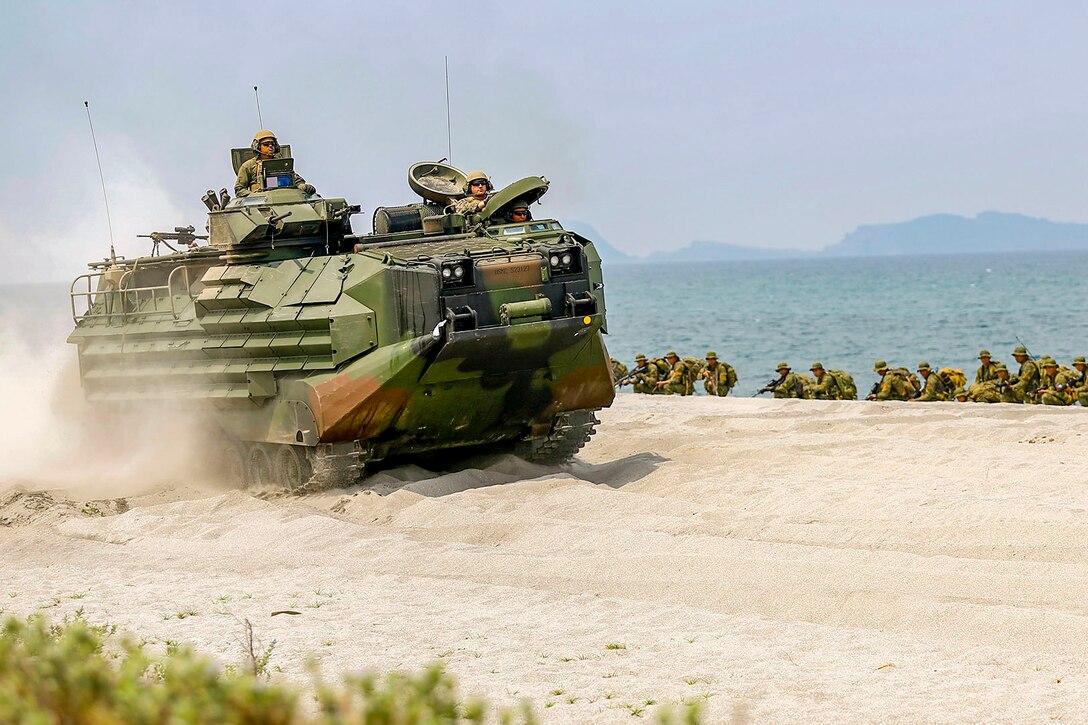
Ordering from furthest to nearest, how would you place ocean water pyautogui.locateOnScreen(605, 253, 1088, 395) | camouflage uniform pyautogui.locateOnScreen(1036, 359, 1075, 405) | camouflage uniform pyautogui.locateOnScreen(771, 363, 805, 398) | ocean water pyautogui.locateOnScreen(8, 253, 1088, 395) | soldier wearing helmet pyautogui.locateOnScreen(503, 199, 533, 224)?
ocean water pyautogui.locateOnScreen(605, 253, 1088, 395) → ocean water pyautogui.locateOnScreen(8, 253, 1088, 395) → camouflage uniform pyautogui.locateOnScreen(771, 363, 805, 398) → camouflage uniform pyautogui.locateOnScreen(1036, 359, 1075, 405) → soldier wearing helmet pyautogui.locateOnScreen(503, 199, 533, 224)

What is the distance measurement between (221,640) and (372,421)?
486 cm

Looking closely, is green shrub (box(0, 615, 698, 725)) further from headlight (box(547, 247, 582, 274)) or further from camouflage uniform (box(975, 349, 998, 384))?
camouflage uniform (box(975, 349, 998, 384))

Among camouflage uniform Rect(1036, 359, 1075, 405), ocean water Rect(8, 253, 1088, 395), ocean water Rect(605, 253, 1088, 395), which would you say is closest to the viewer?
camouflage uniform Rect(1036, 359, 1075, 405)

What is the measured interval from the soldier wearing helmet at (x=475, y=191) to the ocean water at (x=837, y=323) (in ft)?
19.3

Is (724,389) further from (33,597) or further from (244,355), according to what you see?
(33,597)

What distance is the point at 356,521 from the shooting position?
1243cm


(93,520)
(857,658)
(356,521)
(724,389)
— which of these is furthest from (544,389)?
(724,389)

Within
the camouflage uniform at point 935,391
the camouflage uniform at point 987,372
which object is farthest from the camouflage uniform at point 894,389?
the camouflage uniform at point 987,372

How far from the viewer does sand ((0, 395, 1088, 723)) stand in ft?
23.4

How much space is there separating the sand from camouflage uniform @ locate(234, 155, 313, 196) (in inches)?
126

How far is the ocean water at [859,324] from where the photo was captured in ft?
174

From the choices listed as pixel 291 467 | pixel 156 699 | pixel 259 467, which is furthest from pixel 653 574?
pixel 156 699

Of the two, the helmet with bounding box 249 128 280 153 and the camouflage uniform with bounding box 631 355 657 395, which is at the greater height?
the helmet with bounding box 249 128 280 153

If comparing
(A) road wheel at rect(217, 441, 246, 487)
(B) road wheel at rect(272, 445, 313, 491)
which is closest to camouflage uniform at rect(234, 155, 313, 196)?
(A) road wheel at rect(217, 441, 246, 487)
